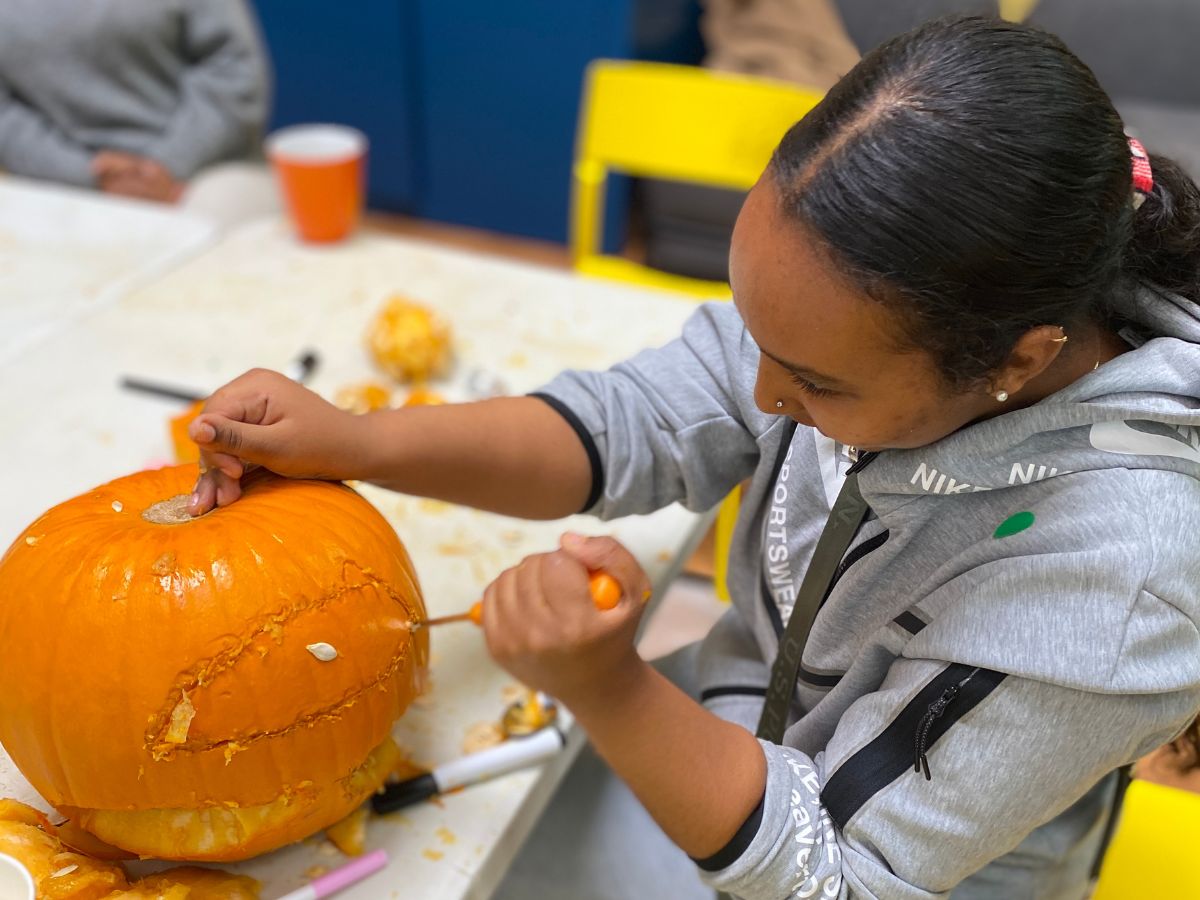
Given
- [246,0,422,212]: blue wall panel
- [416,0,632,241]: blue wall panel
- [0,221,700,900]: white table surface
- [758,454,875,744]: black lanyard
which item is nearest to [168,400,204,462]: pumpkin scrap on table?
[0,221,700,900]: white table surface

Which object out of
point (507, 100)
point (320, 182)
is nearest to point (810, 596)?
point (320, 182)

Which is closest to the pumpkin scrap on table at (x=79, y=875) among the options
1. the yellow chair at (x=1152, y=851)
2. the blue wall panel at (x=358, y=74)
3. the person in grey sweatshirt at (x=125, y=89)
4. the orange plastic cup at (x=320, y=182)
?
the yellow chair at (x=1152, y=851)

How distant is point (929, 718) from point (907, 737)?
0.02m

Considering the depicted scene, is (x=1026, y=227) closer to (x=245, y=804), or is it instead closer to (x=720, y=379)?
(x=720, y=379)

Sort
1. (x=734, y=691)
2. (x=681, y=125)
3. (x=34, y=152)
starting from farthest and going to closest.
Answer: (x=34, y=152) < (x=681, y=125) < (x=734, y=691)

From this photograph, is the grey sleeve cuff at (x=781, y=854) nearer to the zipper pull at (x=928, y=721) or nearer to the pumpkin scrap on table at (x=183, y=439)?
the zipper pull at (x=928, y=721)

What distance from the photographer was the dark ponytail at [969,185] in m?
0.50

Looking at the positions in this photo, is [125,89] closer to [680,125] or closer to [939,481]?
[680,125]

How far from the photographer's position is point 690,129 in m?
1.58

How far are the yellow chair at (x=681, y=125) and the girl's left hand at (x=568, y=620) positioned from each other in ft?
3.06

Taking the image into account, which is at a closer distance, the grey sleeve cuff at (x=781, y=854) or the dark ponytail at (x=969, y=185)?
the dark ponytail at (x=969, y=185)

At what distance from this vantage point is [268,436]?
2.24ft

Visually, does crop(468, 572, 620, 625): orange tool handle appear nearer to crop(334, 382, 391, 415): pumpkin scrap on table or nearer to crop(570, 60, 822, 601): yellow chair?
crop(334, 382, 391, 415): pumpkin scrap on table

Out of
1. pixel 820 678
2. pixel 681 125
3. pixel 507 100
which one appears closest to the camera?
pixel 820 678
